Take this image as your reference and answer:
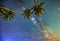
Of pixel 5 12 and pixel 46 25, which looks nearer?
pixel 5 12

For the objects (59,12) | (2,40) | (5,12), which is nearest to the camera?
(5,12)

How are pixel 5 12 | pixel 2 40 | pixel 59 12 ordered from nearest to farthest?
pixel 5 12, pixel 59 12, pixel 2 40

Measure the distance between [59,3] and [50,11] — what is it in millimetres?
313

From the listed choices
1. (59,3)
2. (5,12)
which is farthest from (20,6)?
(5,12)

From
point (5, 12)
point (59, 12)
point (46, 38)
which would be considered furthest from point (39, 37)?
point (5, 12)

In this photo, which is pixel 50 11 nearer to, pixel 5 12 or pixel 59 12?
pixel 59 12

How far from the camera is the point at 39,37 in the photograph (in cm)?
474

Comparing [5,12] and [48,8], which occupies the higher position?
[48,8]

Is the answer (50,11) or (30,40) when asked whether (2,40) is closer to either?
(30,40)

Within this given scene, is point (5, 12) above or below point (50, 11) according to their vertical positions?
below

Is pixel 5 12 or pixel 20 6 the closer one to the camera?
pixel 5 12

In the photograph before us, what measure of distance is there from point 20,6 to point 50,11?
0.80m

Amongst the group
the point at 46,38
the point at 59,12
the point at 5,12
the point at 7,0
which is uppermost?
the point at 7,0

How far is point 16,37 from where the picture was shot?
4879 mm
